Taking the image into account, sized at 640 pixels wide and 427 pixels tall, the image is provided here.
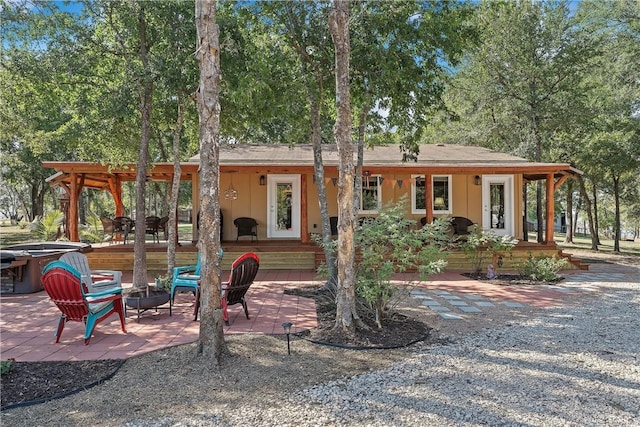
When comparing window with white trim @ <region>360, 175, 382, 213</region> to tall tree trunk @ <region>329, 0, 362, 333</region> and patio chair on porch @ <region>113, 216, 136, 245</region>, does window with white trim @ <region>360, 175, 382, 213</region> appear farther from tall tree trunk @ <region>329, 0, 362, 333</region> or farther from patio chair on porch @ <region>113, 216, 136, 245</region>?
tall tree trunk @ <region>329, 0, 362, 333</region>

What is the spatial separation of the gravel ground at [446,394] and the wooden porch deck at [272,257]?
5980 millimetres

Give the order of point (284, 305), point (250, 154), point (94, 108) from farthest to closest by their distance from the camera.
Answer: point (250, 154), point (94, 108), point (284, 305)

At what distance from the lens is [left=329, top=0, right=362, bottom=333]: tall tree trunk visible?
15.4ft

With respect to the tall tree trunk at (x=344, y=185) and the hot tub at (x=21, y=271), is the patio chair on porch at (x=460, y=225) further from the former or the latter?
the hot tub at (x=21, y=271)

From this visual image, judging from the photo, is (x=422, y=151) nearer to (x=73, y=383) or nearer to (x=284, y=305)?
(x=284, y=305)

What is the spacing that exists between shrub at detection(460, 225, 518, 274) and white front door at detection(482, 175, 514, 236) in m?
2.59

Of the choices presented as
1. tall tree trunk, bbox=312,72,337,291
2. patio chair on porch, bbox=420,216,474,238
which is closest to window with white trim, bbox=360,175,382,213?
patio chair on porch, bbox=420,216,474,238

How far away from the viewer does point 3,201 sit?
56031 millimetres

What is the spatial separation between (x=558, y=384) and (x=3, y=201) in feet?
230

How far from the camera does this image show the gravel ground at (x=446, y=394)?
9.22 ft

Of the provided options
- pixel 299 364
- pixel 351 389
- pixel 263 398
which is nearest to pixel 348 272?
pixel 299 364

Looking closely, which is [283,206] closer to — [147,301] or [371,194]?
[371,194]

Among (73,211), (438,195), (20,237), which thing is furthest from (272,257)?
(20,237)

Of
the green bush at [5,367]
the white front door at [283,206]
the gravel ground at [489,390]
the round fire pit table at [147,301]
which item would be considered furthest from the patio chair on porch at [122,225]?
the gravel ground at [489,390]
